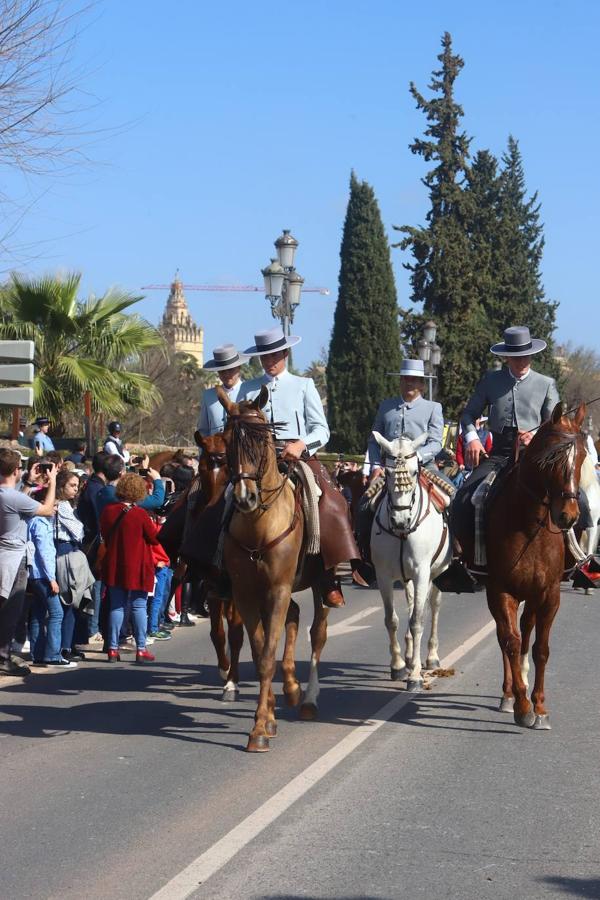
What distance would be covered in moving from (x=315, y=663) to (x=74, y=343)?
15.5 m

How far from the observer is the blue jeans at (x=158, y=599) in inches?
646

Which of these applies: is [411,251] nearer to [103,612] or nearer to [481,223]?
[481,223]

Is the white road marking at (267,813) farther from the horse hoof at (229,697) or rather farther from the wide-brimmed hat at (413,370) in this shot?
the wide-brimmed hat at (413,370)

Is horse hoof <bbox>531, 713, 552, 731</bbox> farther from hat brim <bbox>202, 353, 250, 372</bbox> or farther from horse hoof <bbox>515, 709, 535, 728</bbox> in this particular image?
hat brim <bbox>202, 353, 250, 372</bbox>

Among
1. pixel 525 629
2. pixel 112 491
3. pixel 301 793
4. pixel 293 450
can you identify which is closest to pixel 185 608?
pixel 112 491

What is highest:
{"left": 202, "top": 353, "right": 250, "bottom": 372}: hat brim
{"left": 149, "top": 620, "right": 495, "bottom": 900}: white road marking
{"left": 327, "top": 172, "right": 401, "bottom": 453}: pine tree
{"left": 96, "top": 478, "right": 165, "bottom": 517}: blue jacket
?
{"left": 327, "top": 172, "right": 401, "bottom": 453}: pine tree

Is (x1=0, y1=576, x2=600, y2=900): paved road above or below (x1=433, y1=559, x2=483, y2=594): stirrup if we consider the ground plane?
below

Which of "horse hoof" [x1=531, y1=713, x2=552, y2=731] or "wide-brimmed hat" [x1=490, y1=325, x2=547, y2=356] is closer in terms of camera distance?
"horse hoof" [x1=531, y1=713, x2=552, y2=731]

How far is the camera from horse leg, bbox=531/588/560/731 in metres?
9.94

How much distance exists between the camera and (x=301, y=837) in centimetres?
686

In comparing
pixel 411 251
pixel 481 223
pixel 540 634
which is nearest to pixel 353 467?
pixel 540 634

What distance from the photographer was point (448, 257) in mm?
65812

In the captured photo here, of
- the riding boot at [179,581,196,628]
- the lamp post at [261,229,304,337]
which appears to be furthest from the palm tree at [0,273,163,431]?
the riding boot at [179,581,196,628]

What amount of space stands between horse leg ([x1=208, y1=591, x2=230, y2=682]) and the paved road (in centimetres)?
A: 33
